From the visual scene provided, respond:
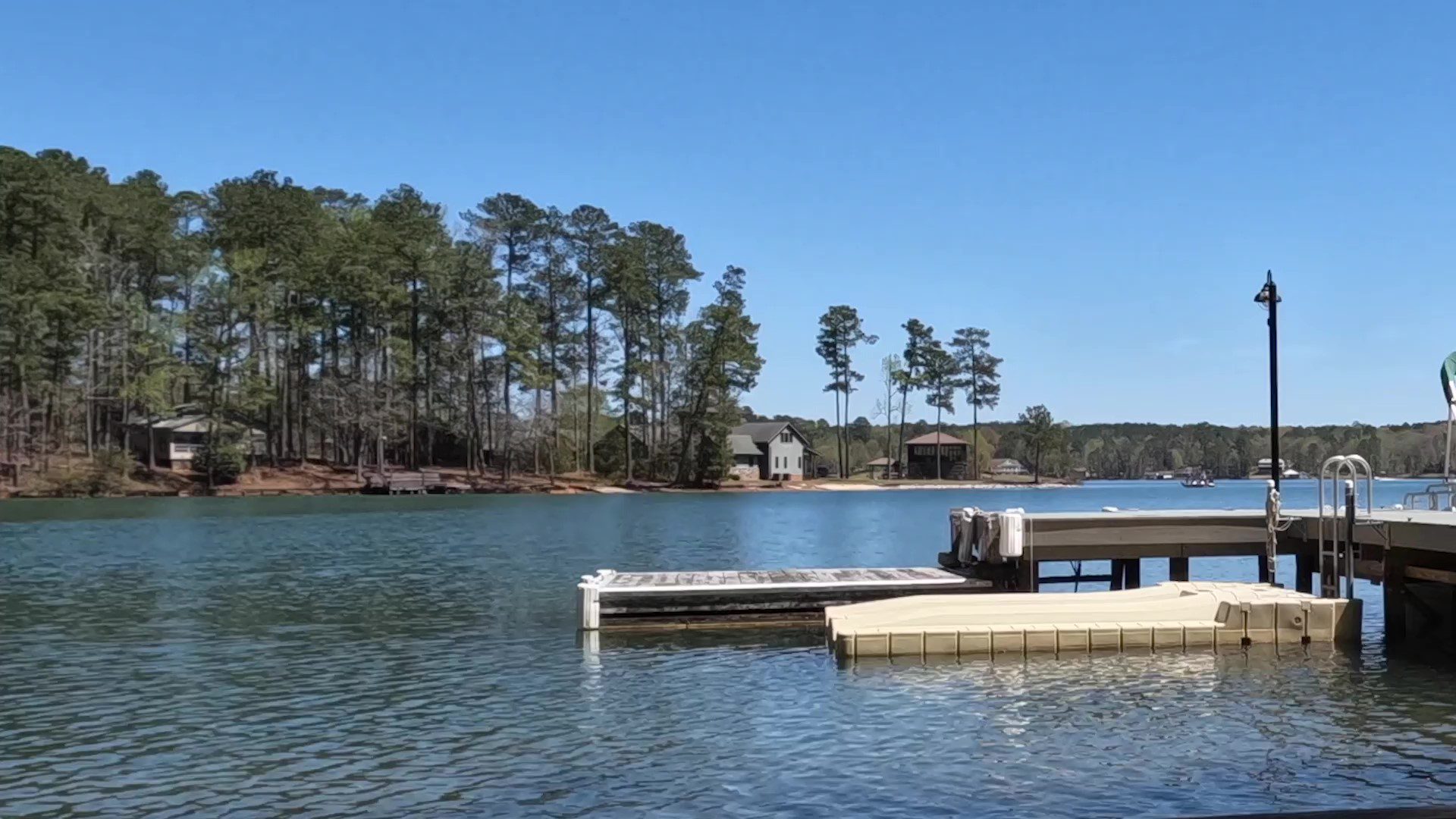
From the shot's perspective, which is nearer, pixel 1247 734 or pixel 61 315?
pixel 1247 734

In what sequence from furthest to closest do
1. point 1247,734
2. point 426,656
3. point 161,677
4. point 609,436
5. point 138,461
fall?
point 609,436
point 138,461
point 426,656
point 161,677
point 1247,734

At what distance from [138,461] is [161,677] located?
261ft

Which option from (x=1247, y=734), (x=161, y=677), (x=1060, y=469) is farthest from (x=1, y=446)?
(x=1060, y=469)

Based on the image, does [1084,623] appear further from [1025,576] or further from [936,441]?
[936,441]

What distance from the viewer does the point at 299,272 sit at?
8994 centimetres

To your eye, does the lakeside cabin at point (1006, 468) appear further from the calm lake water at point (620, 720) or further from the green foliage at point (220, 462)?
the calm lake water at point (620, 720)

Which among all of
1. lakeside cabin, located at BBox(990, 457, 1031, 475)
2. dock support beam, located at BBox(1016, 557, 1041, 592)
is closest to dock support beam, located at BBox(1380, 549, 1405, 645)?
dock support beam, located at BBox(1016, 557, 1041, 592)

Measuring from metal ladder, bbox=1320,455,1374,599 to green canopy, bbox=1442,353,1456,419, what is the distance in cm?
640

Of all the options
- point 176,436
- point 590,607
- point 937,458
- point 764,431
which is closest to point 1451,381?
point 590,607

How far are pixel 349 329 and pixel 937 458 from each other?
70.8m

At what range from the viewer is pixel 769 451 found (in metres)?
118

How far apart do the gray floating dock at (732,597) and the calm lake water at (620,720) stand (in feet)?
2.12

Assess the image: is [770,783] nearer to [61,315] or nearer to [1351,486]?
[1351,486]

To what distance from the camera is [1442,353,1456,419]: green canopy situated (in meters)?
23.9
